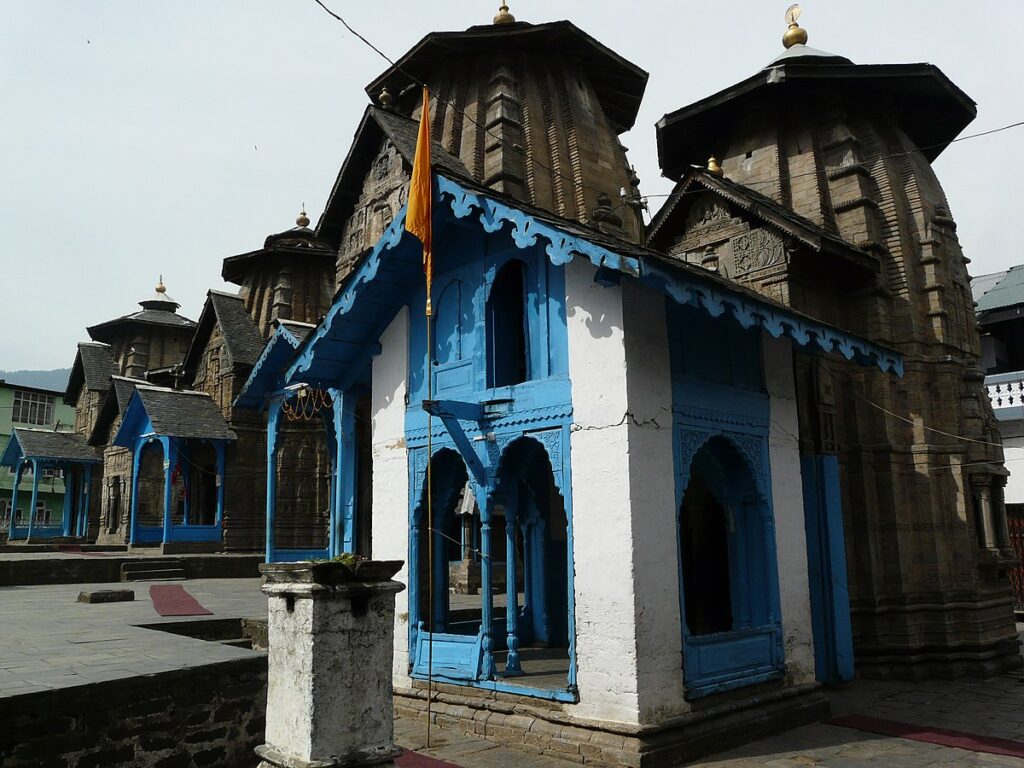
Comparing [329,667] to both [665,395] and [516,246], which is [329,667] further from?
[516,246]

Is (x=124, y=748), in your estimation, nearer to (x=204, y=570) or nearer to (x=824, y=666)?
(x=824, y=666)

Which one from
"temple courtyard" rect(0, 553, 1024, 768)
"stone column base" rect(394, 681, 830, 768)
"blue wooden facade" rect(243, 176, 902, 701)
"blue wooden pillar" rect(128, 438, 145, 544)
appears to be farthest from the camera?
"blue wooden pillar" rect(128, 438, 145, 544)

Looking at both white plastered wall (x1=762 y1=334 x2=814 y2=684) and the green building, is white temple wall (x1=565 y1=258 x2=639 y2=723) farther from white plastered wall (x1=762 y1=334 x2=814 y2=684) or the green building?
the green building

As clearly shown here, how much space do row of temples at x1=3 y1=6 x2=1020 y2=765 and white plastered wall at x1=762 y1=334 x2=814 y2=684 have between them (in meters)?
0.06

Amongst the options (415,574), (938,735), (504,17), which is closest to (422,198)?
(415,574)

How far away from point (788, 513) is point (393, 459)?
17.6 ft

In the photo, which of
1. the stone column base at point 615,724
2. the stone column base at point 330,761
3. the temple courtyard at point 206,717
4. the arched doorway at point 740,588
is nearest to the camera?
the stone column base at point 330,761

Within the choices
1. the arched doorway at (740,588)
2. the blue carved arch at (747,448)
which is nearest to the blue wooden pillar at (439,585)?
the arched doorway at (740,588)

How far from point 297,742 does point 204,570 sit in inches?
785

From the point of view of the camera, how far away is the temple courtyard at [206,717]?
654 cm

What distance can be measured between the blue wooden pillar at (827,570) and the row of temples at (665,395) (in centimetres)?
4

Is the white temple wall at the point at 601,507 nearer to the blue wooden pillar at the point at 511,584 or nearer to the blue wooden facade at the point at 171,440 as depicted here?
the blue wooden pillar at the point at 511,584

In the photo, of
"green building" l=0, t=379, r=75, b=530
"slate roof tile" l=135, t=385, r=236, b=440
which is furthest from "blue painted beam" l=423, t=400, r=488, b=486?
"green building" l=0, t=379, r=75, b=530

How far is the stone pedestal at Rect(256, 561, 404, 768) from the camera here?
18.1ft
